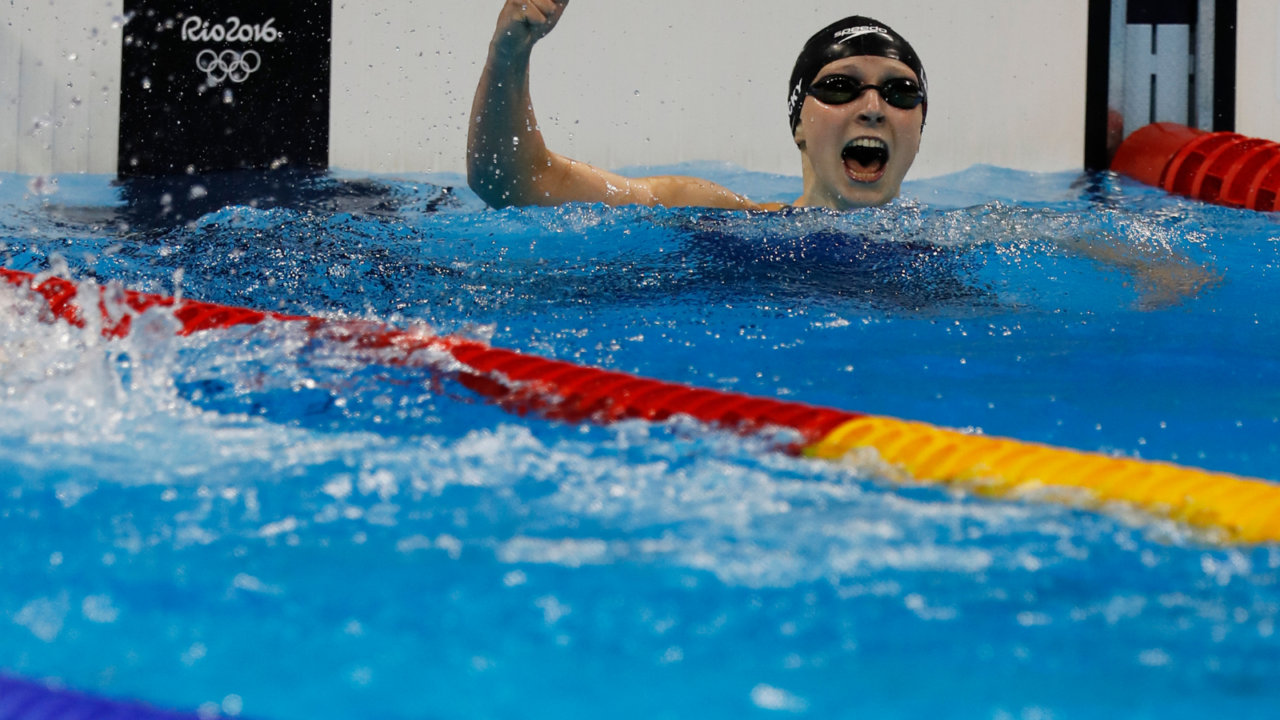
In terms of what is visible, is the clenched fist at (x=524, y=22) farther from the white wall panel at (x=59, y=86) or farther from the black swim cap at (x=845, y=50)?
the white wall panel at (x=59, y=86)

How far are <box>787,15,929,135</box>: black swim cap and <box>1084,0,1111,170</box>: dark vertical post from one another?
2.72m

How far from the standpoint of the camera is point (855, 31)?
3.54 metres

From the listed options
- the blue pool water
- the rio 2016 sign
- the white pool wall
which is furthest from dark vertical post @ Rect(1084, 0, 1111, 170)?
the rio 2016 sign

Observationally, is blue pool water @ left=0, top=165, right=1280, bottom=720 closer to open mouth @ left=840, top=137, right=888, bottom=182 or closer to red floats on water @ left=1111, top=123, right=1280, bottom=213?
open mouth @ left=840, top=137, right=888, bottom=182

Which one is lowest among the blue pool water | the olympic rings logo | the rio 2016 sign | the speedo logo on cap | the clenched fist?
the blue pool water

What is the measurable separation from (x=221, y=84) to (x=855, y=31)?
331cm

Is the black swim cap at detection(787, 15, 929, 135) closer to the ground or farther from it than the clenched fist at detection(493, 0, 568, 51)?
farther from it

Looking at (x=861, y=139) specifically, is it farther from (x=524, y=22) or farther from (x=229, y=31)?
(x=229, y=31)

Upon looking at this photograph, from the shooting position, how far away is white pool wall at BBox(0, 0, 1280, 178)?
18.1 feet

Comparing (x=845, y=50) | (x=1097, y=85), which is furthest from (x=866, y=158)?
(x=1097, y=85)

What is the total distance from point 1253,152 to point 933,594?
4.40 metres

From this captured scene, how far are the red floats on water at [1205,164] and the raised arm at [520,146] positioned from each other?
7.92 ft

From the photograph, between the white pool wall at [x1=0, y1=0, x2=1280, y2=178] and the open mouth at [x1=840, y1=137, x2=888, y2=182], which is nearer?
the open mouth at [x1=840, y1=137, x2=888, y2=182]

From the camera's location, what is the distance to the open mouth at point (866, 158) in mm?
3363
